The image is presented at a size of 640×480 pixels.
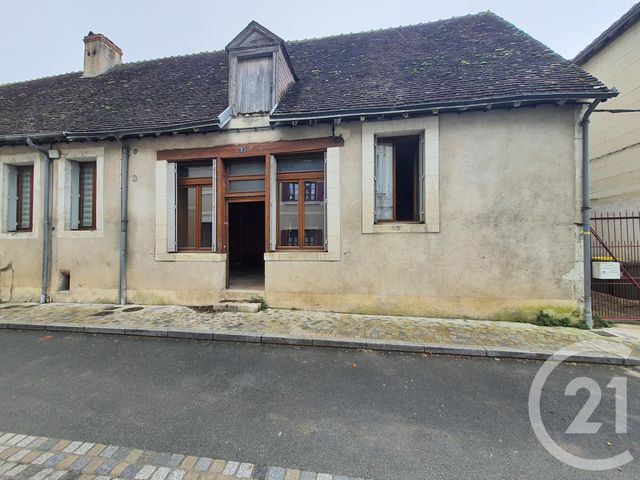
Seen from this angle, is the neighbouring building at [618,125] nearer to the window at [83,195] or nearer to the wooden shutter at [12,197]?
the window at [83,195]

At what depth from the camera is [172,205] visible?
23.1 ft

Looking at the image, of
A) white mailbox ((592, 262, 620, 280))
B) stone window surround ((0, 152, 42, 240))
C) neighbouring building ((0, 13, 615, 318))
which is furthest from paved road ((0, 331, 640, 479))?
stone window surround ((0, 152, 42, 240))

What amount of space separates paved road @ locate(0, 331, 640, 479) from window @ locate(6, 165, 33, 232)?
16.5ft

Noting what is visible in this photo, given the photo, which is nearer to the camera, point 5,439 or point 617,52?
point 5,439

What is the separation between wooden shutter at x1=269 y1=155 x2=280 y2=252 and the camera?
21.8ft

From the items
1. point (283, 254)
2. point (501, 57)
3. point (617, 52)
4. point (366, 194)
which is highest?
point (617, 52)

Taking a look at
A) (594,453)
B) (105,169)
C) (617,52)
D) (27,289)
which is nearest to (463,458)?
(594,453)

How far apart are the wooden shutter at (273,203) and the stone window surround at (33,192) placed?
6.01 metres

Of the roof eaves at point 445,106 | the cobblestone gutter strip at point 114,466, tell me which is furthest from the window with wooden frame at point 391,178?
the cobblestone gutter strip at point 114,466

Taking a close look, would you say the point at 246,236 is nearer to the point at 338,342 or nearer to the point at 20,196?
the point at 20,196

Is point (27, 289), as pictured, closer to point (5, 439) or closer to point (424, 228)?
point (5, 439)

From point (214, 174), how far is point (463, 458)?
6.68 m

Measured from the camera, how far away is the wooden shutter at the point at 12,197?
7711 millimetres

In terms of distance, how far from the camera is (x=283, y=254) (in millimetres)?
6453
